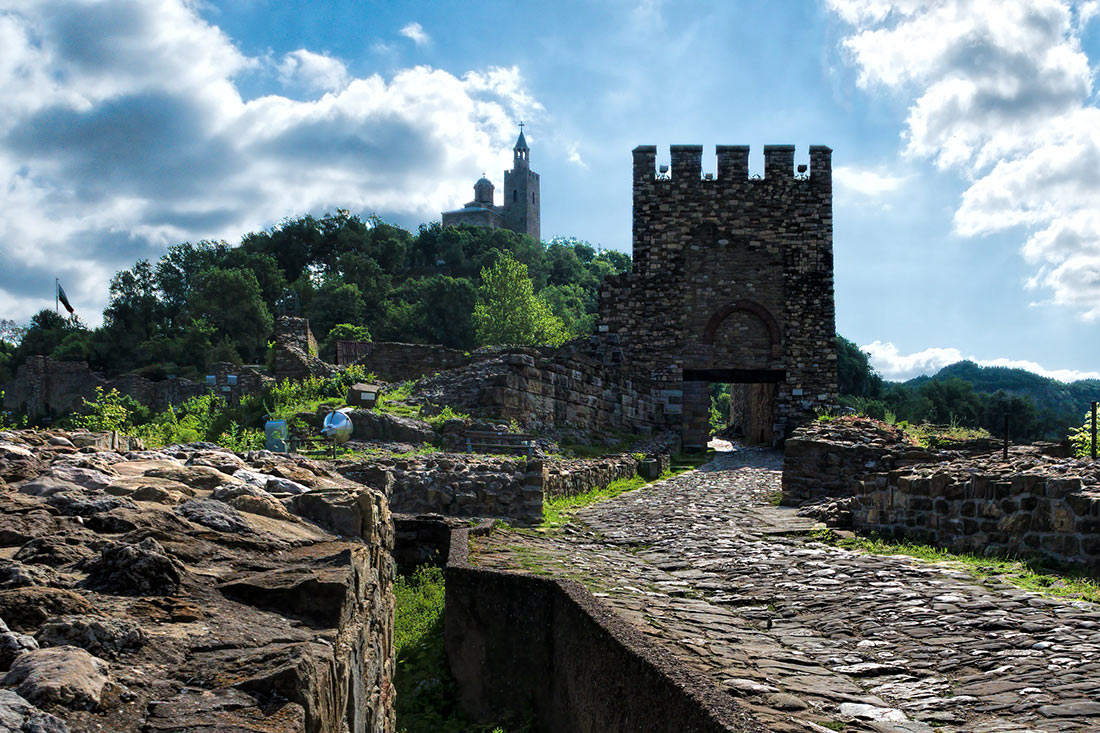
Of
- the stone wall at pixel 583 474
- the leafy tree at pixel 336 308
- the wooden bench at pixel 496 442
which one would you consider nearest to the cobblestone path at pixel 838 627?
the stone wall at pixel 583 474

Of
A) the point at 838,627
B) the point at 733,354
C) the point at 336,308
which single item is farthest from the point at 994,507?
the point at 336,308

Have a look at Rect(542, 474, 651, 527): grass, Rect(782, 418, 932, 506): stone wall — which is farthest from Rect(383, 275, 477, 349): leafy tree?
Rect(782, 418, 932, 506): stone wall

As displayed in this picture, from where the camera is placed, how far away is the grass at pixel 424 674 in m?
6.31

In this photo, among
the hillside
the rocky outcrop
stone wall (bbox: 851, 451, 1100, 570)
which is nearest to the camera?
the rocky outcrop

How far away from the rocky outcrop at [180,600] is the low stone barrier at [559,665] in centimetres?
114

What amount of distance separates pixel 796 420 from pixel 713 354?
2.93 meters

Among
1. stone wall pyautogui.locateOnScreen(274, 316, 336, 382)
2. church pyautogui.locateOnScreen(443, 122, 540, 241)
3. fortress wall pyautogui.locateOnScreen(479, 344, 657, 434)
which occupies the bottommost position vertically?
fortress wall pyautogui.locateOnScreen(479, 344, 657, 434)

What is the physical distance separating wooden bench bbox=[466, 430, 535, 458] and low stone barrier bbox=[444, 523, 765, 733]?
17.7ft

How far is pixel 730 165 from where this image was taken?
2528cm

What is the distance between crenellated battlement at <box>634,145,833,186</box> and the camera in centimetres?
2519

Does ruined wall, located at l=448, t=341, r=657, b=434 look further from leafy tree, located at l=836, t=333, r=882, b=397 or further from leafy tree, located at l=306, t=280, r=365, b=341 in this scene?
leafy tree, located at l=836, t=333, r=882, b=397

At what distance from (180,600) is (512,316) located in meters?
40.6

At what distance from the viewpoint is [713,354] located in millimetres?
24922

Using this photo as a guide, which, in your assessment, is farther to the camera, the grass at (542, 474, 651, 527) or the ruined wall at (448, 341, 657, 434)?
the ruined wall at (448, 341, 657, 434)
